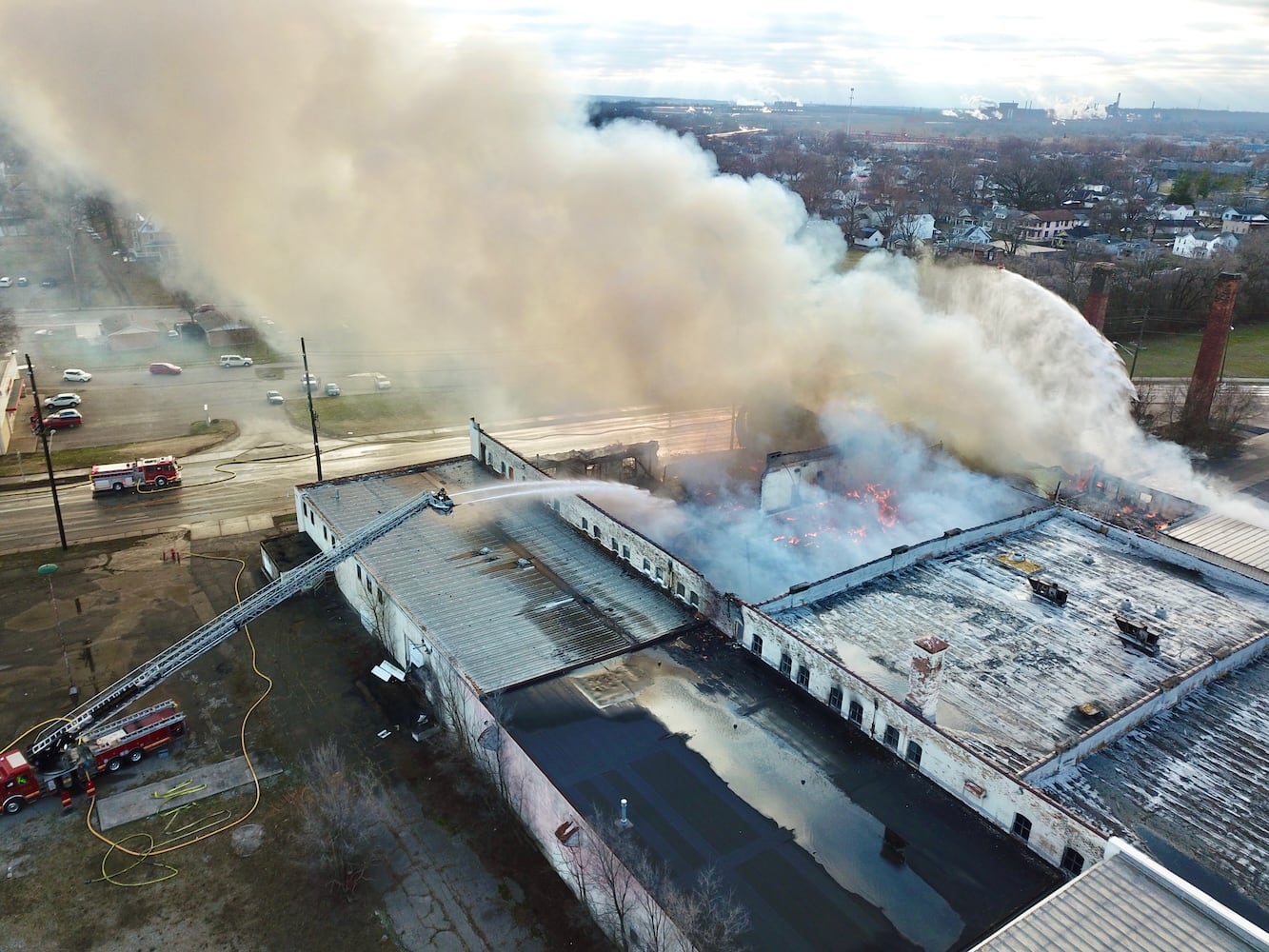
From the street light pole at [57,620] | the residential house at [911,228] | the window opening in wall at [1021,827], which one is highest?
the residential house at [911,228]

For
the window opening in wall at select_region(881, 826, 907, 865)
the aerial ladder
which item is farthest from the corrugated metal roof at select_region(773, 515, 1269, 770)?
the aerial ladder

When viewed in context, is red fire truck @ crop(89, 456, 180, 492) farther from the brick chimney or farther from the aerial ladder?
the brick chimney

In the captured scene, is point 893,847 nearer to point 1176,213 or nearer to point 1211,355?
point 1211,355

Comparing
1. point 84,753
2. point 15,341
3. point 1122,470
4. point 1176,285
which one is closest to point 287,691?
point 84,753

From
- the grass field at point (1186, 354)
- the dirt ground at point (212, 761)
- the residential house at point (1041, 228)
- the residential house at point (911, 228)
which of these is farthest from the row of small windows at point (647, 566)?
the residential house at point (1041, 228)

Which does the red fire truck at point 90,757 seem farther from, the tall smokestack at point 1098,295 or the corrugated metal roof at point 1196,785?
the tall smokestack at point 1098,295
